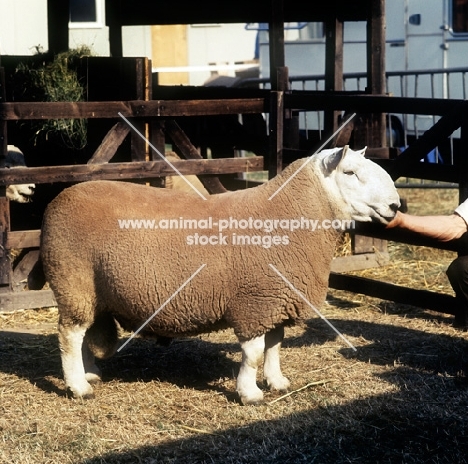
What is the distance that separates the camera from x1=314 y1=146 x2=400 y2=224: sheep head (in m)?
4.76

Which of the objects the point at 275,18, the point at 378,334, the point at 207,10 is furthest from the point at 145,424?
the point at 207,10

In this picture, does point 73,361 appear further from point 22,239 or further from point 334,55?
point 334,55

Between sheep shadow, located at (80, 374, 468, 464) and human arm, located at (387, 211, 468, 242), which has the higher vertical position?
human arm, located at (387, 211, 468, 242)

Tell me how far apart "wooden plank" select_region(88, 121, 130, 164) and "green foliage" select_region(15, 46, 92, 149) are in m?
1.18

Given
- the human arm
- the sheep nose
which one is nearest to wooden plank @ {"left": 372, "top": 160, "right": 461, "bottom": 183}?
the human arm

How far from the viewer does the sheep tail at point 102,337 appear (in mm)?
5238

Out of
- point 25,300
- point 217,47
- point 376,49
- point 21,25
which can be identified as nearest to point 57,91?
point 25,300

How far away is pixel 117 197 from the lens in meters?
5.00

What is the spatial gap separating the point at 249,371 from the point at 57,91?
4.37m

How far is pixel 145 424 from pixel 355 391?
47.6 inches

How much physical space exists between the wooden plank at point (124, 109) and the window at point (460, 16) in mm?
6912

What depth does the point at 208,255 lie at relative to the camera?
4.88 m

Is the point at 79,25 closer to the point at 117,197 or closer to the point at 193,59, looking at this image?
the point at 193,59

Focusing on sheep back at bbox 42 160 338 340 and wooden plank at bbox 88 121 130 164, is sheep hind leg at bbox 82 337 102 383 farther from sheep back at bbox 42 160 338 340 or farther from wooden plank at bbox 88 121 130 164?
wooden plank at bbox 88 121 130 164
